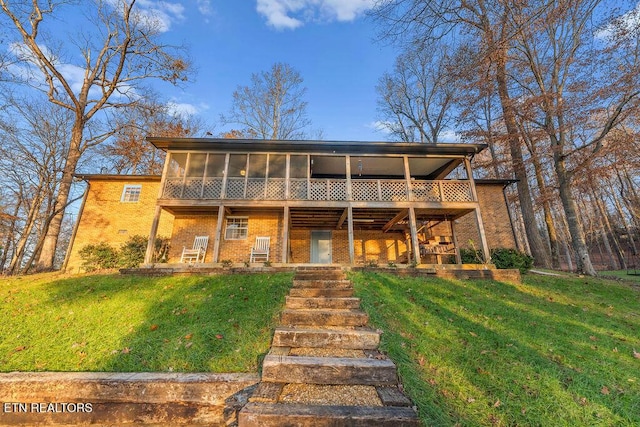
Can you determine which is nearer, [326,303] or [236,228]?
[326,303]

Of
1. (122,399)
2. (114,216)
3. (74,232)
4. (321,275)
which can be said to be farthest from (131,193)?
(122,399)

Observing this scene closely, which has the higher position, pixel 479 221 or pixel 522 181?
pixel 522 181

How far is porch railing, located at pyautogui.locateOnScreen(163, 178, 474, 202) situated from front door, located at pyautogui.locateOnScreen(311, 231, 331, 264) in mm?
3464

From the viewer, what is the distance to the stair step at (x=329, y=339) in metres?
3.67

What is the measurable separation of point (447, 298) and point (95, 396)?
650 centimetres

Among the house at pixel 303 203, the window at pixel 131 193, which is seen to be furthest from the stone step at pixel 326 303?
the window at pixel 131 193

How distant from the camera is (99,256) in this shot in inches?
404

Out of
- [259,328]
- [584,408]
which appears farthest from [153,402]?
[584,408]

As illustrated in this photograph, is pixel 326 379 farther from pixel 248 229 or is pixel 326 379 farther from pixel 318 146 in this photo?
pixel 248 229

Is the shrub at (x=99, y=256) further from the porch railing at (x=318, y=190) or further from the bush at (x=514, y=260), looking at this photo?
the bush at (x=514, y=260)

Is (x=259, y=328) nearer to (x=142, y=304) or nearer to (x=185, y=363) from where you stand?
(x=185, y=363)

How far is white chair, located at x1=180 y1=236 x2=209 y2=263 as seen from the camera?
10.9 m

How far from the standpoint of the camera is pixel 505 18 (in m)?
4.35

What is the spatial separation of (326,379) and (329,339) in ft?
2.50
